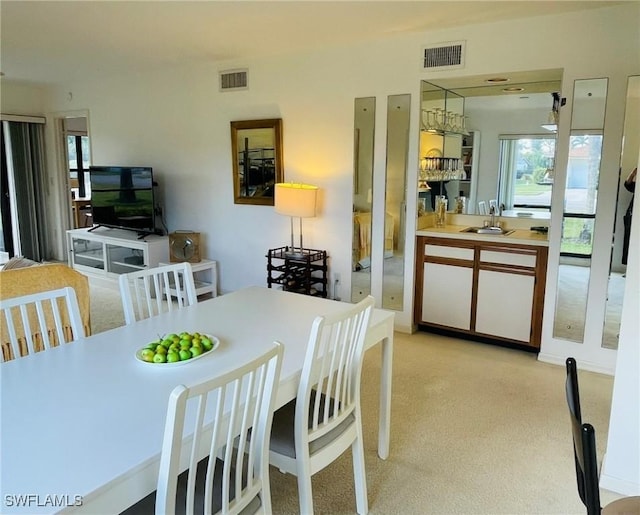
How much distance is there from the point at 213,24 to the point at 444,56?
176 centimetres

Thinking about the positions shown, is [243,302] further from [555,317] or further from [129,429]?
[555,317]

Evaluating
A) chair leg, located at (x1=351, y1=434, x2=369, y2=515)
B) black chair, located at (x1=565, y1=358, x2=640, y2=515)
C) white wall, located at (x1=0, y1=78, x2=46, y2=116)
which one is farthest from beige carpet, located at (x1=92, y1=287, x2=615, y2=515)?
white wall, located at (x1=0, y1=78, x2=46, y2=116)

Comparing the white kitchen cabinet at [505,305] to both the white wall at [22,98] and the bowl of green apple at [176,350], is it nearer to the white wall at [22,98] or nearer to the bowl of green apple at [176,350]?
the bowl of green apple at [176,350]

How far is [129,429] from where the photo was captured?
4.20 ft

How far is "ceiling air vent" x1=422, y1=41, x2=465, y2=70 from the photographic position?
3.61 m

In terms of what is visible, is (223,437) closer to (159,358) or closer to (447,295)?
(159,358)

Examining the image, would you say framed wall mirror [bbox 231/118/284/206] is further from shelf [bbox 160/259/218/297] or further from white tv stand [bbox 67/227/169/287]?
white tv stand [bbox 67/227/169/287]

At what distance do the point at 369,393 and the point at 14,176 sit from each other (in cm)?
611

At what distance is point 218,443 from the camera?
128cm

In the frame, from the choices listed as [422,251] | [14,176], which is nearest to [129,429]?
[422,251]

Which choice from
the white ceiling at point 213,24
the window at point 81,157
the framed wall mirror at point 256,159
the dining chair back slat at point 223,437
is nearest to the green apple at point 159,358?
the dining chair back slat at point 223,437

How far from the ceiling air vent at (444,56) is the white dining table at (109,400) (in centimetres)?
232

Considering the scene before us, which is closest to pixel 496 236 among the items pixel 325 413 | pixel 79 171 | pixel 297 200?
pixel 297 200

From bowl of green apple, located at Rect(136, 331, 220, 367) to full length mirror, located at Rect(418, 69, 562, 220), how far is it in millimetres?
2863
